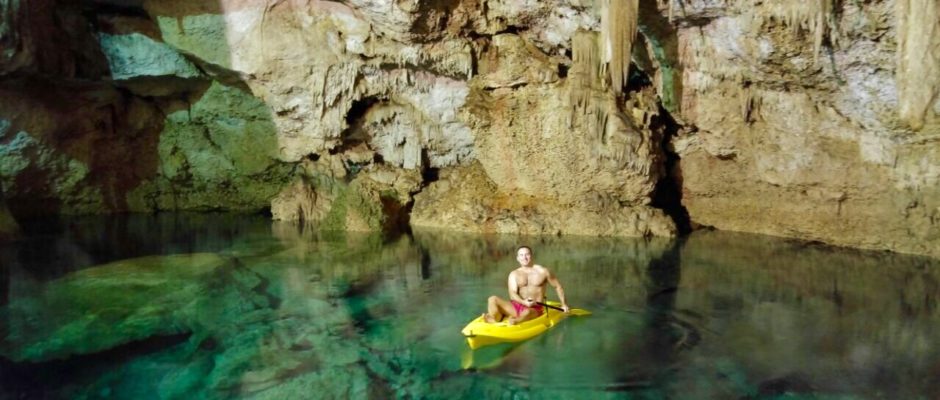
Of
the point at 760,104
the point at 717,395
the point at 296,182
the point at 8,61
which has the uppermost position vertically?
the point at 8,61

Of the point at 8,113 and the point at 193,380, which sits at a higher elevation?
the point at 8,113

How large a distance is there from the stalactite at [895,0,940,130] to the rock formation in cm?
2

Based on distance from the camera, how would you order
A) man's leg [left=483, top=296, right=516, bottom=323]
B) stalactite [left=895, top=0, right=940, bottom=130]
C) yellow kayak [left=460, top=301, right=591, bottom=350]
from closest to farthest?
yellow kayak [left=460, top=301, right=591, bottom=350]
man's leg [left=483, top=296, right=516, bottom=323]
stalactite [left=895, top=0, right=940, bottom=130]

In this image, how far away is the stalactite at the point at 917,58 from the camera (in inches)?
314

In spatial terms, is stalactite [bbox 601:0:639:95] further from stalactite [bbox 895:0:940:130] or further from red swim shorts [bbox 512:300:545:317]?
red swim shorts [bbox 512:300:545:317]

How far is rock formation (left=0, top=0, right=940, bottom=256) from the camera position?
9953 mm

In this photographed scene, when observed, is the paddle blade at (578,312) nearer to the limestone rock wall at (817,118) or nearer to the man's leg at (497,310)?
the man's leg at (497,310)

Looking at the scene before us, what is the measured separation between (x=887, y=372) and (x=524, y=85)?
27.0ft

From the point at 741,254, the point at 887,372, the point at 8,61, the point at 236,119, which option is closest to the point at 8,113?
the point at 8,61

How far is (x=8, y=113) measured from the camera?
12.7 m

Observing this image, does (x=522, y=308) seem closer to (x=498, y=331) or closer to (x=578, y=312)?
(x=498, y=331)

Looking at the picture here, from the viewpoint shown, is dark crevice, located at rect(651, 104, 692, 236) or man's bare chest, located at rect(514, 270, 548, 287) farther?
dark crevice, located at rect(651, 104, 692, 236)

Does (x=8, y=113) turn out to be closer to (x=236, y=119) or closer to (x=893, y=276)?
(x=236, y=119)

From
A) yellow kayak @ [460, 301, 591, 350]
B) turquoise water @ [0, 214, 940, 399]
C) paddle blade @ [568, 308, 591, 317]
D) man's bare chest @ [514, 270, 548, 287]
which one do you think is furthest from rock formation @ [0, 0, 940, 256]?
yellow kayak @ [460, 301, 591, 350]
